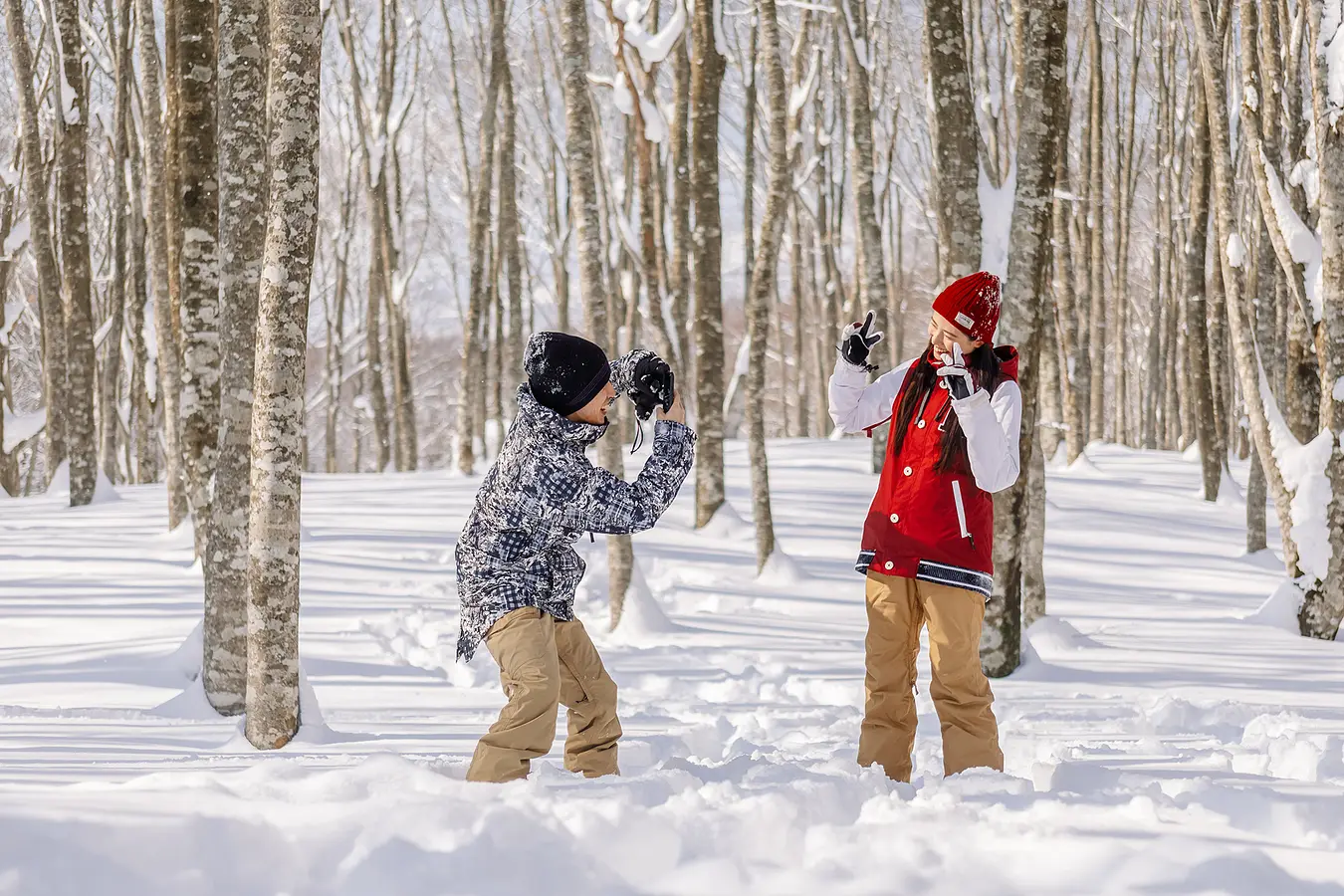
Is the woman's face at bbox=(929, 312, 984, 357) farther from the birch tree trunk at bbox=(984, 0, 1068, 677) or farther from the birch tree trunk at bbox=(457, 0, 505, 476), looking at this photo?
the birch tree trunk at bbox=(457, 0, 505, 476)

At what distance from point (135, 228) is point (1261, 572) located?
1392 cm

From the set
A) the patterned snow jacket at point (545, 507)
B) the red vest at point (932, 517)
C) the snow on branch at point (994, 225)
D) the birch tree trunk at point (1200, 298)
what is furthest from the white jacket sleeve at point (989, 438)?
the birch tree trunk at point (1200, 298)

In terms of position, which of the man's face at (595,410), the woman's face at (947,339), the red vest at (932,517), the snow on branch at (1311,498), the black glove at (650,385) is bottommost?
the snow on branch at (1311,498)

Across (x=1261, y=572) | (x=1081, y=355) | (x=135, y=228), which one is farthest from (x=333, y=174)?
(x=1261, y=572)

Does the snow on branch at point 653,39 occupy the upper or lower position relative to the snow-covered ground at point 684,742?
upper

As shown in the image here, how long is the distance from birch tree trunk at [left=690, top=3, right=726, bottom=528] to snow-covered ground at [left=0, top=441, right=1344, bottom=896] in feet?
2.36

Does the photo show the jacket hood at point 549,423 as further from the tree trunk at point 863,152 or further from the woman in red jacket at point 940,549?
the tree trunk at point 863,152

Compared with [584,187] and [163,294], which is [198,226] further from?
[163,294]

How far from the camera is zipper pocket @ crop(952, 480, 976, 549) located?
3.38 metres

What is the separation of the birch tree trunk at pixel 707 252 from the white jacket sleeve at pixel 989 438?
20.3 feet

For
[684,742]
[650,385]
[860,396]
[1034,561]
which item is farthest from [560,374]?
[1034,561]

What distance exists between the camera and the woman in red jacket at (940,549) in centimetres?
338

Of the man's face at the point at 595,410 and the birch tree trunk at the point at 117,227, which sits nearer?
the man's face at the point at 595,410

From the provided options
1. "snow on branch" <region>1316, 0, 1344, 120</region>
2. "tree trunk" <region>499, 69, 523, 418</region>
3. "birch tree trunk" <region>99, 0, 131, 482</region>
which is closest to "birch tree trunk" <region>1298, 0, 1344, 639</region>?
"snow on branch" <region>1316, 0, 1344, 120</region>
